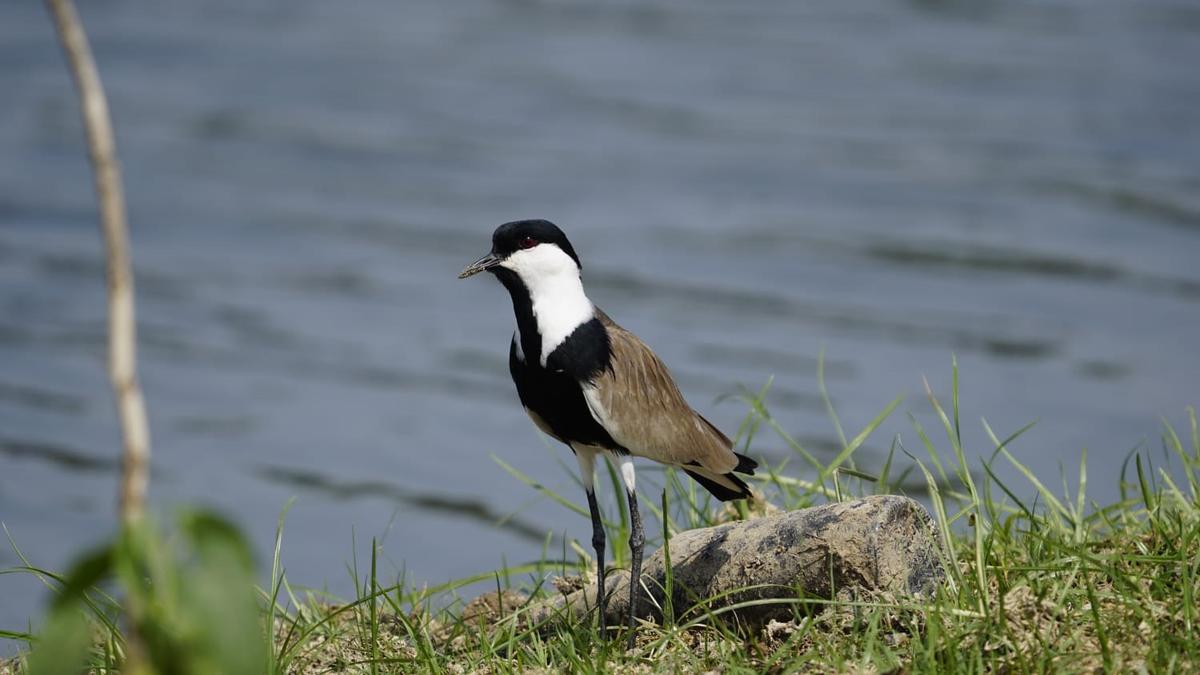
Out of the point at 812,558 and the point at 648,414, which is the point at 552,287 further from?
the point at 812,558

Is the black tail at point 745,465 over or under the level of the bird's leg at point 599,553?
over

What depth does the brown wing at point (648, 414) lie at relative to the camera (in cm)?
449

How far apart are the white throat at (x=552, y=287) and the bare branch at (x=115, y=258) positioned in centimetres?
260

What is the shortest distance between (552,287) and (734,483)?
0.91m

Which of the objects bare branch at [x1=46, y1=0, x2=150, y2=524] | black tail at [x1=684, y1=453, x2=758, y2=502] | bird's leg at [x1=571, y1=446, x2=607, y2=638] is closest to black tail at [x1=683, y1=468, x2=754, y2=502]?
black tail at [x1=684, y1=453, x2=758, y2=502]

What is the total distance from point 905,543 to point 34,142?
1172cm

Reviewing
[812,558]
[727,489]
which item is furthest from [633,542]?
[812,558]

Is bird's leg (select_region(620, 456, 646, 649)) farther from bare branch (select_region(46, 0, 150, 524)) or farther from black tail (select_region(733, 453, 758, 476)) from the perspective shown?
bare branch (select_region(46, 0, 150, 524))

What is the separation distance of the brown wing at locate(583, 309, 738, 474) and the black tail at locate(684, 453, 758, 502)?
2.3 inches

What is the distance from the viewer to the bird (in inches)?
176

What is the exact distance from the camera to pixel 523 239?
15.0 feet

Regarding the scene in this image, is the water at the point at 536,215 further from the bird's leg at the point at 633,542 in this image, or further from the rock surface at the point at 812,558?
the rock surface at the point at 812,558

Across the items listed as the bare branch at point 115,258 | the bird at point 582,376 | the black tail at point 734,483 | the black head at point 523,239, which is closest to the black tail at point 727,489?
the black tail at point 734,483

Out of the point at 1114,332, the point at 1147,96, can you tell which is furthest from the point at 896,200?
the point at 1147,96
